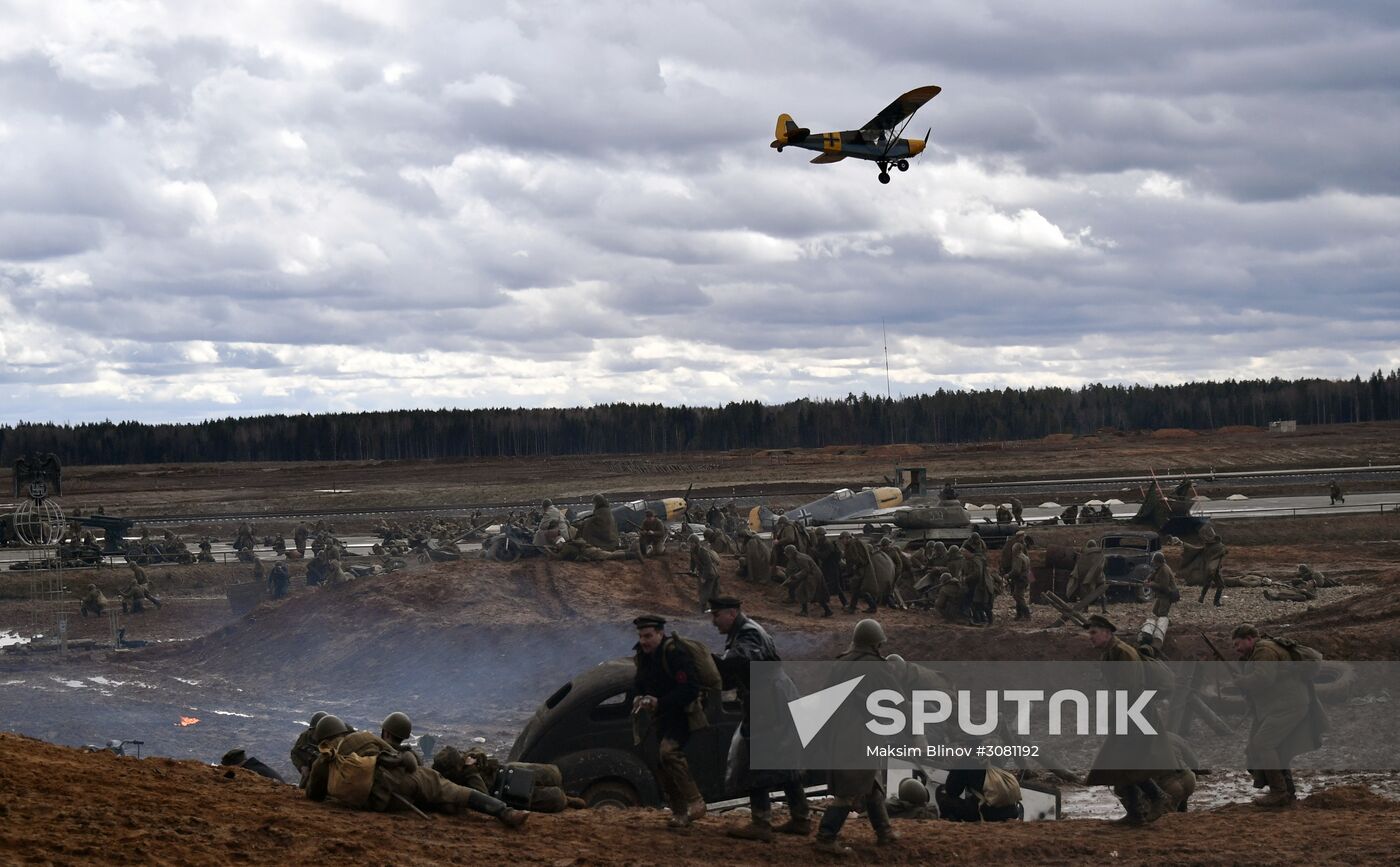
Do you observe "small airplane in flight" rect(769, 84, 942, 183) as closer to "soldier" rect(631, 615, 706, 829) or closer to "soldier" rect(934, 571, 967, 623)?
"soldier" rect(934, 571, 967, 623)

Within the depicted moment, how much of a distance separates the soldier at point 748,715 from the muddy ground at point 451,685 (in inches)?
14.5

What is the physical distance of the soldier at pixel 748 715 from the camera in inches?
416

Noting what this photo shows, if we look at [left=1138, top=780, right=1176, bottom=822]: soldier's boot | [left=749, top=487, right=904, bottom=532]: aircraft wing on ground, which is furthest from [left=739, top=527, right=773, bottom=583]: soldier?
[left=1138, top=780, right=1176, bottom=822]: soldier's boot

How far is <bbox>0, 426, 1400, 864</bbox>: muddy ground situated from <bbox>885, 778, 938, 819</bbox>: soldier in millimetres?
1134

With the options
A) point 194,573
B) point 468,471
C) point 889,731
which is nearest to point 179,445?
point 468,471

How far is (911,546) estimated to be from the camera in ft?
117

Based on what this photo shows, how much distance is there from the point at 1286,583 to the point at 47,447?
162 m

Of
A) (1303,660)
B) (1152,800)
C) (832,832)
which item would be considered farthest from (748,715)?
(1303,660)

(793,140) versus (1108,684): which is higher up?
(793,140)

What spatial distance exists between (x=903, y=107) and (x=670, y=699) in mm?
25500

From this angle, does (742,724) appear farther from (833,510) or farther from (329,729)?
(833,510)

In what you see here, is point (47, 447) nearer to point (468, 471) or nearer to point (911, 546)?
point (468, 471)

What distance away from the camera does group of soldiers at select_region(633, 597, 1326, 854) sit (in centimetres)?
1054

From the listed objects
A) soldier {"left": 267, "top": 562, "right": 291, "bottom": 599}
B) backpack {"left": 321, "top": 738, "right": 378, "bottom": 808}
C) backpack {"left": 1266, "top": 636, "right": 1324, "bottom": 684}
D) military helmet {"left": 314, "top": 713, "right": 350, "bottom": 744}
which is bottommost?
soldier {"left": 267, "top": 562, "right": 291, "bottom": 599}
